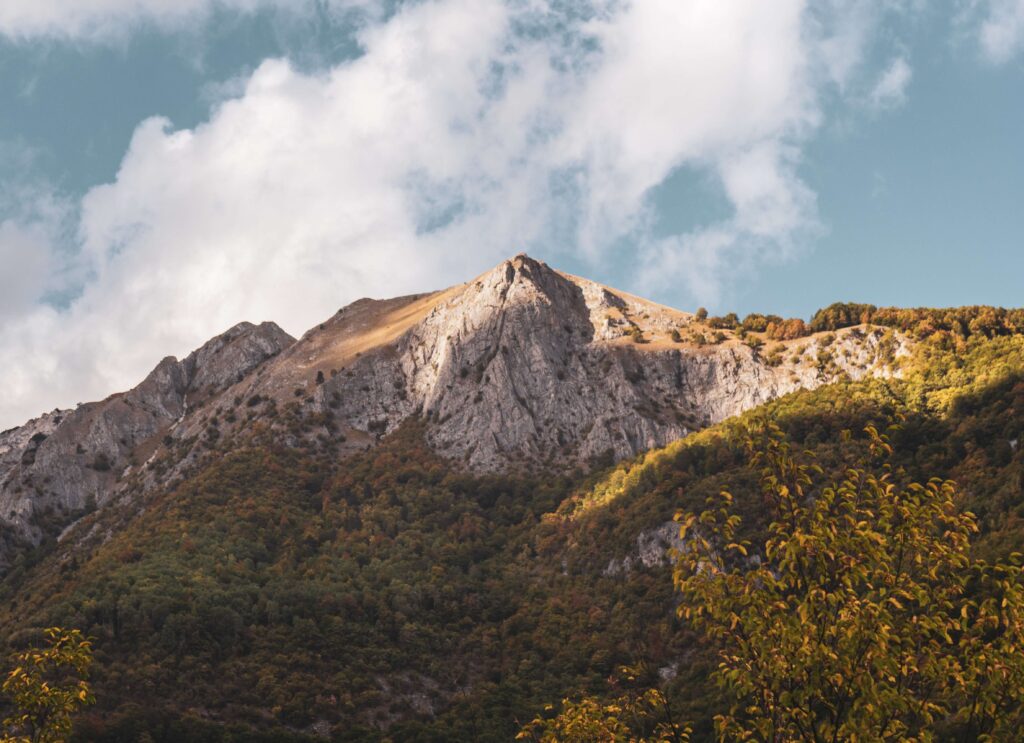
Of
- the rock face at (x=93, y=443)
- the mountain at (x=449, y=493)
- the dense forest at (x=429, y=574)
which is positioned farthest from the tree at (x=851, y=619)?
the rock face at (x=93, y=443)

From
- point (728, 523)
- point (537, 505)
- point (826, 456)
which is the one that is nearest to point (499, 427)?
point (537, 505)

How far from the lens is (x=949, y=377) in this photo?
10844 cm

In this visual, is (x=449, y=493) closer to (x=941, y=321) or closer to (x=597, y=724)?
(x=941, y=321)

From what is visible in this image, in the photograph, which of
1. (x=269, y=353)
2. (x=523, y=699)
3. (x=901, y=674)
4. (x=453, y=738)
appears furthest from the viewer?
(x=269, y=353)

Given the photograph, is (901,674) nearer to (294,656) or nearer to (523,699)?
(523,699)

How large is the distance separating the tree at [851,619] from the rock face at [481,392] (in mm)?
112710

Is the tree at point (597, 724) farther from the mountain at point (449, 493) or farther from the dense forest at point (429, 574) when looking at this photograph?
the dense forest at point (429, 574)

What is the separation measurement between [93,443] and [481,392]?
89.0 metres

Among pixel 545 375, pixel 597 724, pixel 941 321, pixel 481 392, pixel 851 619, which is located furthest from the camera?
pixel 545 375

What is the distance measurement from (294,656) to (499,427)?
5784 centimetres

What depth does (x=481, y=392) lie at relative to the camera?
461 feet

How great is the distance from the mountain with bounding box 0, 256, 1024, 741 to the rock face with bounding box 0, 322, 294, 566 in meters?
0.68

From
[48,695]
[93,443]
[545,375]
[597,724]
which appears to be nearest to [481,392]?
[545,375]

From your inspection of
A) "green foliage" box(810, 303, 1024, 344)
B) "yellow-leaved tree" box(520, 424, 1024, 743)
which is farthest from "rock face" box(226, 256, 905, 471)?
"yellow-leaved tree" box(520, 424, 1024, 743)
